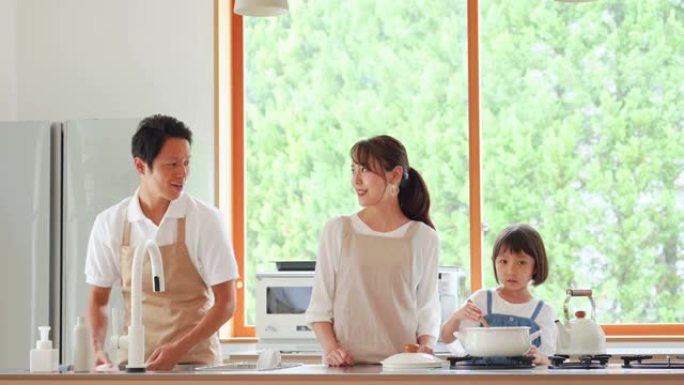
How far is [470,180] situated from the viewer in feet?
19.1

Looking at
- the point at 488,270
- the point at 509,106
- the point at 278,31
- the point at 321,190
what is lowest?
the point at 488,270

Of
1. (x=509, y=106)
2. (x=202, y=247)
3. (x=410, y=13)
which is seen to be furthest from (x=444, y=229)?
(x=202, y=247)

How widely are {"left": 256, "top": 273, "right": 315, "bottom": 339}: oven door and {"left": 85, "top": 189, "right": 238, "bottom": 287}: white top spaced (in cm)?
184

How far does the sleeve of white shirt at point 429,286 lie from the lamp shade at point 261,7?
897 millimetres

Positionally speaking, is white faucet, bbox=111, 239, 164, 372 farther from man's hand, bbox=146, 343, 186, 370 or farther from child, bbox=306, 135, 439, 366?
child, bbox=306, 135, 439, 366

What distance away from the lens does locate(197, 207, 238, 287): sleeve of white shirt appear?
328 centimetres

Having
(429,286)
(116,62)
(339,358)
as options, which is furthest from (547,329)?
(116,62)

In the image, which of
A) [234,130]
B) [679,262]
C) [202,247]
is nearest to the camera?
[202,247]

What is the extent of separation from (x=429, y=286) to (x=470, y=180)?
2.48 meters

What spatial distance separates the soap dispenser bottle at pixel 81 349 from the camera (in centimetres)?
296

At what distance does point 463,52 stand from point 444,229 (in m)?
0.85

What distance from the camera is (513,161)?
5.83 meters

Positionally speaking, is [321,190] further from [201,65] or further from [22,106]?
[22,106]

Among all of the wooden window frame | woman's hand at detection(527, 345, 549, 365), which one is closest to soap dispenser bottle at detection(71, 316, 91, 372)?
woman's hand at detection(527, 345, 549, 365)
